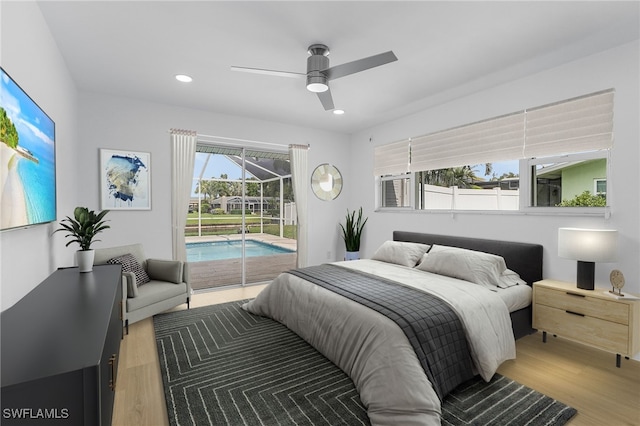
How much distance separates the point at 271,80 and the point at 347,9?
4.61 ft

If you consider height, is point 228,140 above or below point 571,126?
above

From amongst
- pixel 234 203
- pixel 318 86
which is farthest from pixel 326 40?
pixel 234 203

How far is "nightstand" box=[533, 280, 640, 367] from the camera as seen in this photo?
239cm

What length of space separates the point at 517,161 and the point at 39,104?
4.36 m

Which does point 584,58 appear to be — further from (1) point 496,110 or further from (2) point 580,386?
(2) point 580,386

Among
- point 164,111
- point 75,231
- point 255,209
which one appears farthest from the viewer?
point 255,209

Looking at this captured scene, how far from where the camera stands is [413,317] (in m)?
2.17

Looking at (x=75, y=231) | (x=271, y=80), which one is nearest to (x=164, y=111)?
(x=271, y=80)

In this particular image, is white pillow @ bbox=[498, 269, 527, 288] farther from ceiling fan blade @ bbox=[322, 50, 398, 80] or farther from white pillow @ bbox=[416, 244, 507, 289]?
ceiling fan blade @ bbox=[322, 50, 398, 80]

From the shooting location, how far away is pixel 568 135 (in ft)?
9.82

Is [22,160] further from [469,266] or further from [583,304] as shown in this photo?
[583,304]

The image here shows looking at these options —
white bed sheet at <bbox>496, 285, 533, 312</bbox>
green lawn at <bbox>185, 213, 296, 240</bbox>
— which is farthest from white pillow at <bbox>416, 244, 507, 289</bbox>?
green lawn at <bbox>185, 213, 296, 240</bbox>

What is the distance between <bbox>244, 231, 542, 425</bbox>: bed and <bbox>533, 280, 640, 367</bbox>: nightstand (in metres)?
0.17

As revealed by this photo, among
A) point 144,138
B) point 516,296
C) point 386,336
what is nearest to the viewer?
point 386,336
